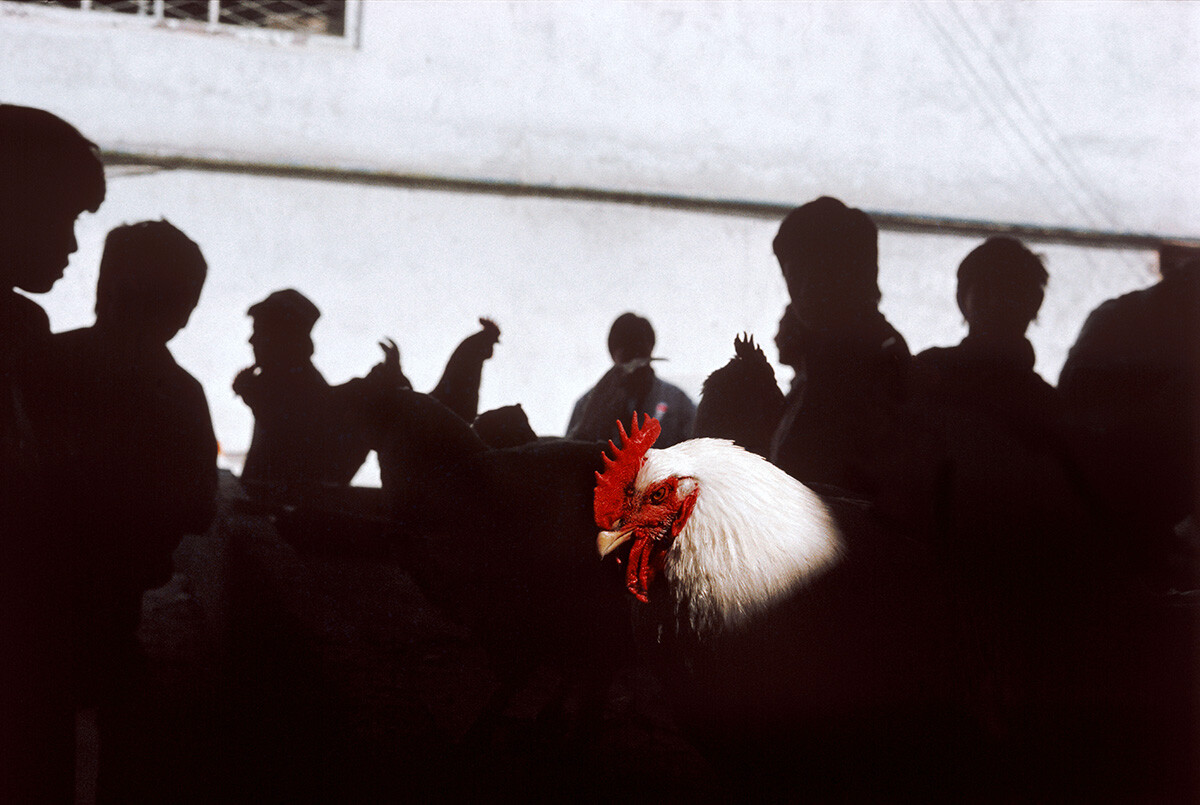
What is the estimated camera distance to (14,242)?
1382mm

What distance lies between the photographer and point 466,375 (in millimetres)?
2246

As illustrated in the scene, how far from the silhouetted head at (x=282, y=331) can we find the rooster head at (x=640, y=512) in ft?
4.67

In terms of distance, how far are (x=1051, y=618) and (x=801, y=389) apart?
59cm

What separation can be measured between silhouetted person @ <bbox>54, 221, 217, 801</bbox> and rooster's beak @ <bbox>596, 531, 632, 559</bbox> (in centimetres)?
97

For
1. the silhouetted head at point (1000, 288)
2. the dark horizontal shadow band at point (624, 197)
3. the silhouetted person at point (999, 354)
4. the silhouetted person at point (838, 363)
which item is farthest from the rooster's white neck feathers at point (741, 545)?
the dark horizontal shadow band at point (624, 197)

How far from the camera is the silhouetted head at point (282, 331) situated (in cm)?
248

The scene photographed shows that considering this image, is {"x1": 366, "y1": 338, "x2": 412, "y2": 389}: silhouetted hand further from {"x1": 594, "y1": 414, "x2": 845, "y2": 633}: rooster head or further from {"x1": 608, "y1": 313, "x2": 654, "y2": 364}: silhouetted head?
{"x1": 594, "y1": 414, "x2": 845, "y2": 633}: rooster head

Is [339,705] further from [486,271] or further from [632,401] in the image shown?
[486,271]

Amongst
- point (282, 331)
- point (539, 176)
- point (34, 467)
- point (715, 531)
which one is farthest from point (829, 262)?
point (539, 176)

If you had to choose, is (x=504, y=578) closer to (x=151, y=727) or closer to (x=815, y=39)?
(x=151, y=727)

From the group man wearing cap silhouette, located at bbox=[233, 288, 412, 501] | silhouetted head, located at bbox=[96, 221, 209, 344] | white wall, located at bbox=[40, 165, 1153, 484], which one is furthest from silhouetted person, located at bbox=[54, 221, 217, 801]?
white wall, located at bbox=[40, 165, 1153, 484]

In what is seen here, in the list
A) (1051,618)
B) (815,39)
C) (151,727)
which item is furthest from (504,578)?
(815,39)

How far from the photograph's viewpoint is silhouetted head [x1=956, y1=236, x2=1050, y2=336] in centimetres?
173

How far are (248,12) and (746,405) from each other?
460cm
